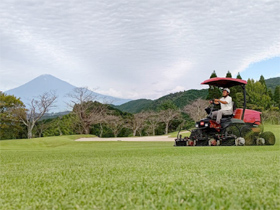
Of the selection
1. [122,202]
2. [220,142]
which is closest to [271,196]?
[122,202]

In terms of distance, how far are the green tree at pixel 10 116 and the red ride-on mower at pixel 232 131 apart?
1155 inches

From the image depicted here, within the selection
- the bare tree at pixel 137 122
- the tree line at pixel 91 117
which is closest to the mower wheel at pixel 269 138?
the tree line at pixel 91 117

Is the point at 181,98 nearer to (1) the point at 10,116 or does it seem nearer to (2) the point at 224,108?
(1) the point at 10,116

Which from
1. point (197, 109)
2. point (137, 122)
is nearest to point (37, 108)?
point (137, 122)

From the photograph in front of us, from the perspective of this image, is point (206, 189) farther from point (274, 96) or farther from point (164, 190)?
point (274, 96)

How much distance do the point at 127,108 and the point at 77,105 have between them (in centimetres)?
3731

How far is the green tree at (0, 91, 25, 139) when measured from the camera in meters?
35.8

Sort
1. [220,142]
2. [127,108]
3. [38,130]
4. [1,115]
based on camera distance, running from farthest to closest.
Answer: [127,108] → [38,130] → [1,115] → [220,142]

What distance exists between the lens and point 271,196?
1861 millimetres

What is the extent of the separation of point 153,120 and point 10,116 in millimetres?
18569

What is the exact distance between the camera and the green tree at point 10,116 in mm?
35844

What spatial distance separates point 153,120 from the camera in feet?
139

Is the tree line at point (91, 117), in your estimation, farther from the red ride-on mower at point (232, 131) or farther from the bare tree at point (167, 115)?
the red ride-on mower at point (232, 131)

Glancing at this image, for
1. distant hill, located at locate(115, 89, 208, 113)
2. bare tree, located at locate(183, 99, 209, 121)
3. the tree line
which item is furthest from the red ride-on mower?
distant hill, located at locate(115, 89, 208, 113)
